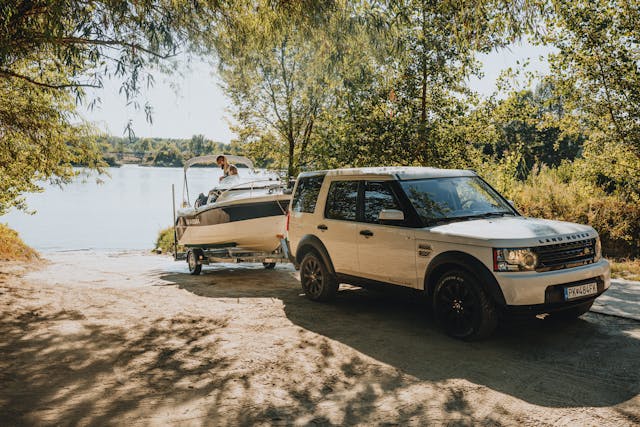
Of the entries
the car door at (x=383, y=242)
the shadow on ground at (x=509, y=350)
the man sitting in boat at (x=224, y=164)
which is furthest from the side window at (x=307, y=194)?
the man sitting in boat at (x=224, y=164)

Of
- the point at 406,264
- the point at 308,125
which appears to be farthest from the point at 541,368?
the point at 308,125

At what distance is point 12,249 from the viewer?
1705cm

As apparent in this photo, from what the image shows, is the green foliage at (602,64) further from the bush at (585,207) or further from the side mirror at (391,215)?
the side mirror at (391,215)

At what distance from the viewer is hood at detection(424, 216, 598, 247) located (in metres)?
5.82

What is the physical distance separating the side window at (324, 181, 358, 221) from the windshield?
36.1 inches

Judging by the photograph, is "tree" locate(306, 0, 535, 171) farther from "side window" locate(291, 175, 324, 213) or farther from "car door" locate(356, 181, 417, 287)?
"car door" locate(356, 181, 417, 287)

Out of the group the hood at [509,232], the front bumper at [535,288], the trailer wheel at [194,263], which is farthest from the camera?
the trailer wheel at [194,263]

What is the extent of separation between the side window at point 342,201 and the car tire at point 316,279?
73 cm

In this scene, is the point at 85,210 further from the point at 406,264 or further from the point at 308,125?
the point at 406,264

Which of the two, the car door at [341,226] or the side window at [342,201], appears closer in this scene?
the car door at [341,226]

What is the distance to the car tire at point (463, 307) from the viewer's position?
592 cm

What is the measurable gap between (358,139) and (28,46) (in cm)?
752

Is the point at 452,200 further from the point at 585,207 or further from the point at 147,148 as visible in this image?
the point at 585,207

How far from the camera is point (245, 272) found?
13.3m
